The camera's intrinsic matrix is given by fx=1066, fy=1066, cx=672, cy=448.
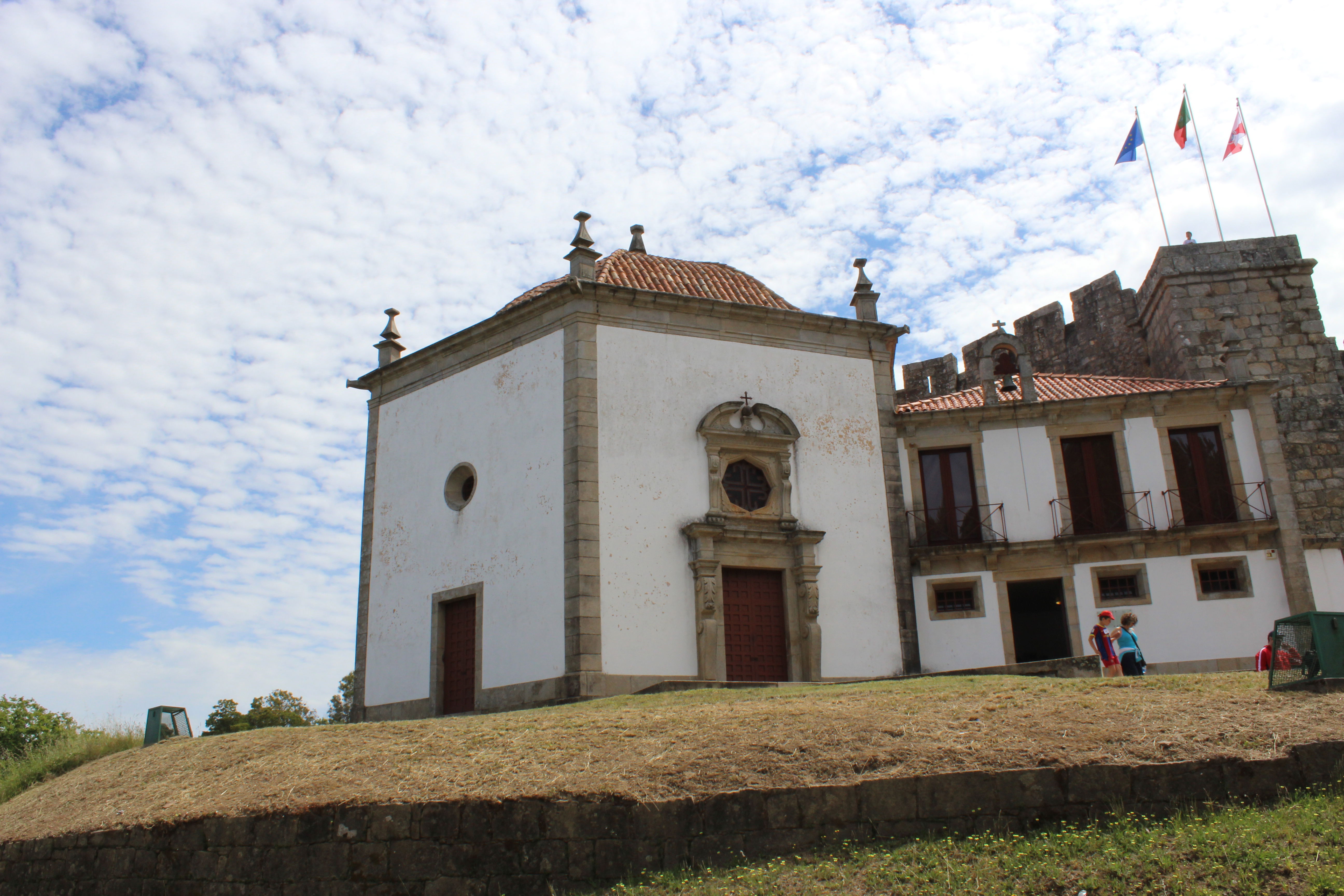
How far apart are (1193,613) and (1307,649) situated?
986 cm

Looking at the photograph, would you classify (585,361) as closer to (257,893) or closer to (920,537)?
(920,537)

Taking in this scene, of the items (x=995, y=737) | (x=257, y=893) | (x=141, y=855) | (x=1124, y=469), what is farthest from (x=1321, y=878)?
(x=1124, y=469)

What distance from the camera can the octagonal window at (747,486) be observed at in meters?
17.6

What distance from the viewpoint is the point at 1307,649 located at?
909cm

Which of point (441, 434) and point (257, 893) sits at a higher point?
point (441, 434)

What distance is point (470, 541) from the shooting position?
1764cm

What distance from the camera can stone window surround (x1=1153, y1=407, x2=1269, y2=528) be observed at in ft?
62.7

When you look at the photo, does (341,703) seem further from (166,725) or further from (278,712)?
(166,725)

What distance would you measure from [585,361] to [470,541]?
3.58 meters

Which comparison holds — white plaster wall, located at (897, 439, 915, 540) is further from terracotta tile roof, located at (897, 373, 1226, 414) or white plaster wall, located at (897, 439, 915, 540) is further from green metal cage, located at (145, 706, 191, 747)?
green metal cage, located at (145, 706, 191, 747)

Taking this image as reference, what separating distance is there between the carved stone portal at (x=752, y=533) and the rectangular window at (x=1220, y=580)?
6.91 m

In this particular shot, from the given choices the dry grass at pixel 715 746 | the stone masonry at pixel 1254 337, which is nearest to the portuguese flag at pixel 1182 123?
the stone masonry at pixel 1254 337

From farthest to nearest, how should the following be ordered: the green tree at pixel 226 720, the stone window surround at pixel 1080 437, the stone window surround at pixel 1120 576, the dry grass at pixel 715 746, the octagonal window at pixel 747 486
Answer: the green tree at pixel 226 720, the stone window surround at pixel 1080 437, the stone window surround at pixel 1120 576, the octagonal window at pixel 747 486, the dry grass at pixel 715 746

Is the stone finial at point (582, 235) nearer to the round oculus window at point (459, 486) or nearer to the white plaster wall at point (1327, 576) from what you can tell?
the round oculus window at point (459, 486)
